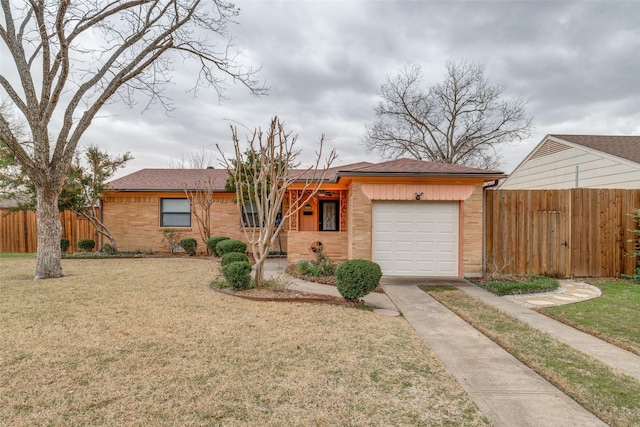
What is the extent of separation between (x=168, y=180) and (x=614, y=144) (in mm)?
18134

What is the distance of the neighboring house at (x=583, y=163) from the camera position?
34.0ft

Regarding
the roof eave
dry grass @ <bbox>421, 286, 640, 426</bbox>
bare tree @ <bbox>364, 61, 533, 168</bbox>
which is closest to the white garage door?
the roof eave

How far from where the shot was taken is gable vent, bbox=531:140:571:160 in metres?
12.8

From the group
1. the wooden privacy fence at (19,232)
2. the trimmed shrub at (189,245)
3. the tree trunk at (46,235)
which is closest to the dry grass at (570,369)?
the tree trunk at (46,235)

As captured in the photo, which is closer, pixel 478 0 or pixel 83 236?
pixel 478 0

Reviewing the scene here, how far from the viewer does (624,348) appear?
4.22m

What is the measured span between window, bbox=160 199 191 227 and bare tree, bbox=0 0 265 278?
5728mm

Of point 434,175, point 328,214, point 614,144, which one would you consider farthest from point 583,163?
point 328,214

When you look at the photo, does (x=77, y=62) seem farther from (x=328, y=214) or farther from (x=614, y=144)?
(x=614, y=144)

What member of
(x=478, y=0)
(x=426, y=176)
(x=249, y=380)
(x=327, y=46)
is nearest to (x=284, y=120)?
(x=426, y=176)

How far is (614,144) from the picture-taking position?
1179cm

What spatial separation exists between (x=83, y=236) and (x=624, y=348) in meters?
18.6

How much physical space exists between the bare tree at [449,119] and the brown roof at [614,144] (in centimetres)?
1217

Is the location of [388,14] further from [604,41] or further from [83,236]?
[83,236]
